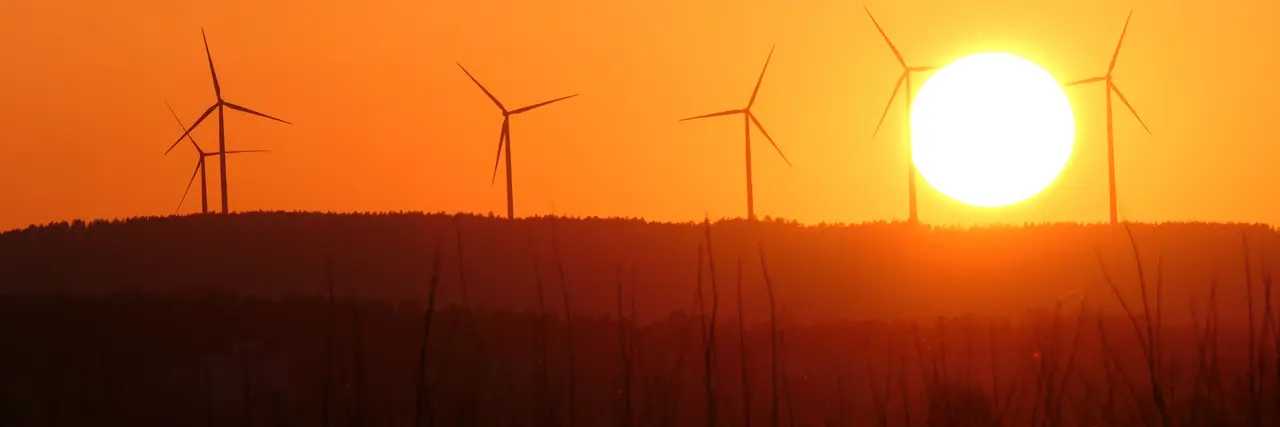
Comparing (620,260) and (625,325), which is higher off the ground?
(620,260)

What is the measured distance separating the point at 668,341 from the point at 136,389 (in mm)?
12692

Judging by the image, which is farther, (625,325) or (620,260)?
(620,260)

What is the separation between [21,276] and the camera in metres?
65.6

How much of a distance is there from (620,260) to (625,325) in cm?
2103

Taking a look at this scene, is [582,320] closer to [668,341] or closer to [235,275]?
[668,341]

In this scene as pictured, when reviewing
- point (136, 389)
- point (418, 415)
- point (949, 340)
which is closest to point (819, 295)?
point (949, 340)

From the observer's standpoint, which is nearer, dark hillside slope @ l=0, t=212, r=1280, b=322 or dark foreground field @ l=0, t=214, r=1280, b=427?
dark foreground field @ l=0, t=214, r=1280, b=427

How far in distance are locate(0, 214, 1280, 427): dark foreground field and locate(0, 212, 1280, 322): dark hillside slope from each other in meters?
0.25

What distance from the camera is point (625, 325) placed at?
126 feet

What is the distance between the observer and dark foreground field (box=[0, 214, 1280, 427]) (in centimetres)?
844

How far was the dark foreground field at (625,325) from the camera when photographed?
27.7 ft

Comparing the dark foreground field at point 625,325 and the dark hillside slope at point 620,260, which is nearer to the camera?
the dark foreground field at point 625,325

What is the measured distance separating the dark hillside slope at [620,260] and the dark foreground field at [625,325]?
10.0 inches

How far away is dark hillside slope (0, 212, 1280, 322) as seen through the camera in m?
62.2
